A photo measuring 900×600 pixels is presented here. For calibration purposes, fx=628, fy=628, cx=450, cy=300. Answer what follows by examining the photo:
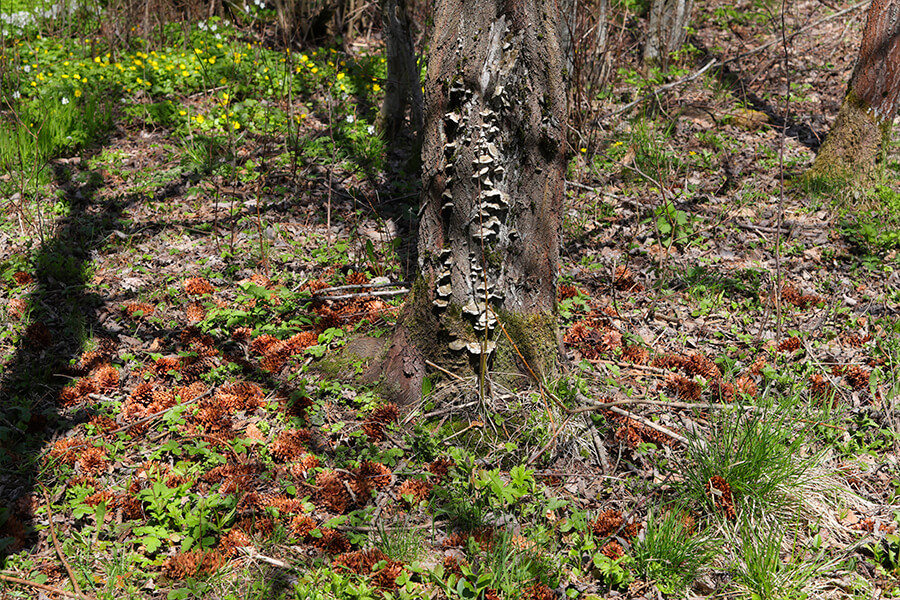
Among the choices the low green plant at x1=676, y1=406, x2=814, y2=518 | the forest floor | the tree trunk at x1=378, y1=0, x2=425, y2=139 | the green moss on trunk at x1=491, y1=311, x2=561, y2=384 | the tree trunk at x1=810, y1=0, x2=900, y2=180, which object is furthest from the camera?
the tree trunk at x1=378, y1=0, x2=425, y2=139

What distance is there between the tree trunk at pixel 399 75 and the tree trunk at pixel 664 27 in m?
3.45

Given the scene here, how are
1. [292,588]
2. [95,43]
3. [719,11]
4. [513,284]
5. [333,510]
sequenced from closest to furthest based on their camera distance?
[292,588] → [333,510] → [513,284] → [95,43] → [719,11]

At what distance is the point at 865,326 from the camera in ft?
13.2

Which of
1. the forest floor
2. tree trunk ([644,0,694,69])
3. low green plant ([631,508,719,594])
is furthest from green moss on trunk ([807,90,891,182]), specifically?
low green plant ([631,508,719,594])

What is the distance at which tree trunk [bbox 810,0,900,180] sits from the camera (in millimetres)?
5137

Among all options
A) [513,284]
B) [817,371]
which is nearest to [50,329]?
[513,284]

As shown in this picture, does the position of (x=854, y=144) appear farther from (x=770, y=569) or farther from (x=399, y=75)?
(x=770, y=569)

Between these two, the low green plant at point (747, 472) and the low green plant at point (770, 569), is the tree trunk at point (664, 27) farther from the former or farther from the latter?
the low green plant at point (770, 569)

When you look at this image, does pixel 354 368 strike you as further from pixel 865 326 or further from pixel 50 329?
pixel 865 326

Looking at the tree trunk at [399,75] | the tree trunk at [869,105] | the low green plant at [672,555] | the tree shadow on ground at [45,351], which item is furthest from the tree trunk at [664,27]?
the low green plant at [672,555]

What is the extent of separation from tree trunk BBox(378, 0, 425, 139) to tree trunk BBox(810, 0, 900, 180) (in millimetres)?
3643

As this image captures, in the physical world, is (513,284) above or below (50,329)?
above

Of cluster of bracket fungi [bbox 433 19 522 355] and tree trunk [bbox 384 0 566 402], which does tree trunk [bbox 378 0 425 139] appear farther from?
cluster of bracket fungi [bbox 433 19 522 355]

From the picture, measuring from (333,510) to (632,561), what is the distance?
1.27 m
